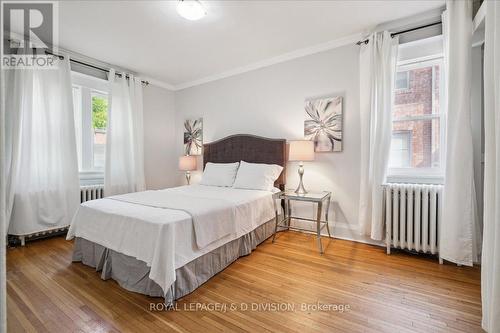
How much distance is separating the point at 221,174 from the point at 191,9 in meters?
2.13

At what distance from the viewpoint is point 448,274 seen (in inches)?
86.6

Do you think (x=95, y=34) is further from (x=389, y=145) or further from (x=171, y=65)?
(x=389, y=145)

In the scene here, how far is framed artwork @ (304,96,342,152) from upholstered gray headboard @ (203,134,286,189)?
1.46ft

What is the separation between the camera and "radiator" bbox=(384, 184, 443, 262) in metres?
2.42

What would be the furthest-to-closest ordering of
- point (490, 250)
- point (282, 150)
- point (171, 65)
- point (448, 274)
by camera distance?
point (171, 65), point (282, 150), point (448, 274), point (490, 250)

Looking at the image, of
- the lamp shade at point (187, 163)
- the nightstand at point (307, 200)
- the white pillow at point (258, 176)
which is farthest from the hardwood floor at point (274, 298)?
the lamp shade at point (187, 163)

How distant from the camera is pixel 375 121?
8.91 ft

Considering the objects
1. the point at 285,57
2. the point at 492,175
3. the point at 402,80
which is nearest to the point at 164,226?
the point at 492,175

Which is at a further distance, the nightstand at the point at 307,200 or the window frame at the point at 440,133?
the nightstand at the point at 307,200

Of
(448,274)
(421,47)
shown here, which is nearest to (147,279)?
(448,274)

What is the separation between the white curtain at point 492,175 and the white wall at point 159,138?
4.49m

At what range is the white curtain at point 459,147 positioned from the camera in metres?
2.19

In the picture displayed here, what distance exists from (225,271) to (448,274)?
6.82 ft

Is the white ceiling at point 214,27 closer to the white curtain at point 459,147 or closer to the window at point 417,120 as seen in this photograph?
the white curtain at point 459,147
